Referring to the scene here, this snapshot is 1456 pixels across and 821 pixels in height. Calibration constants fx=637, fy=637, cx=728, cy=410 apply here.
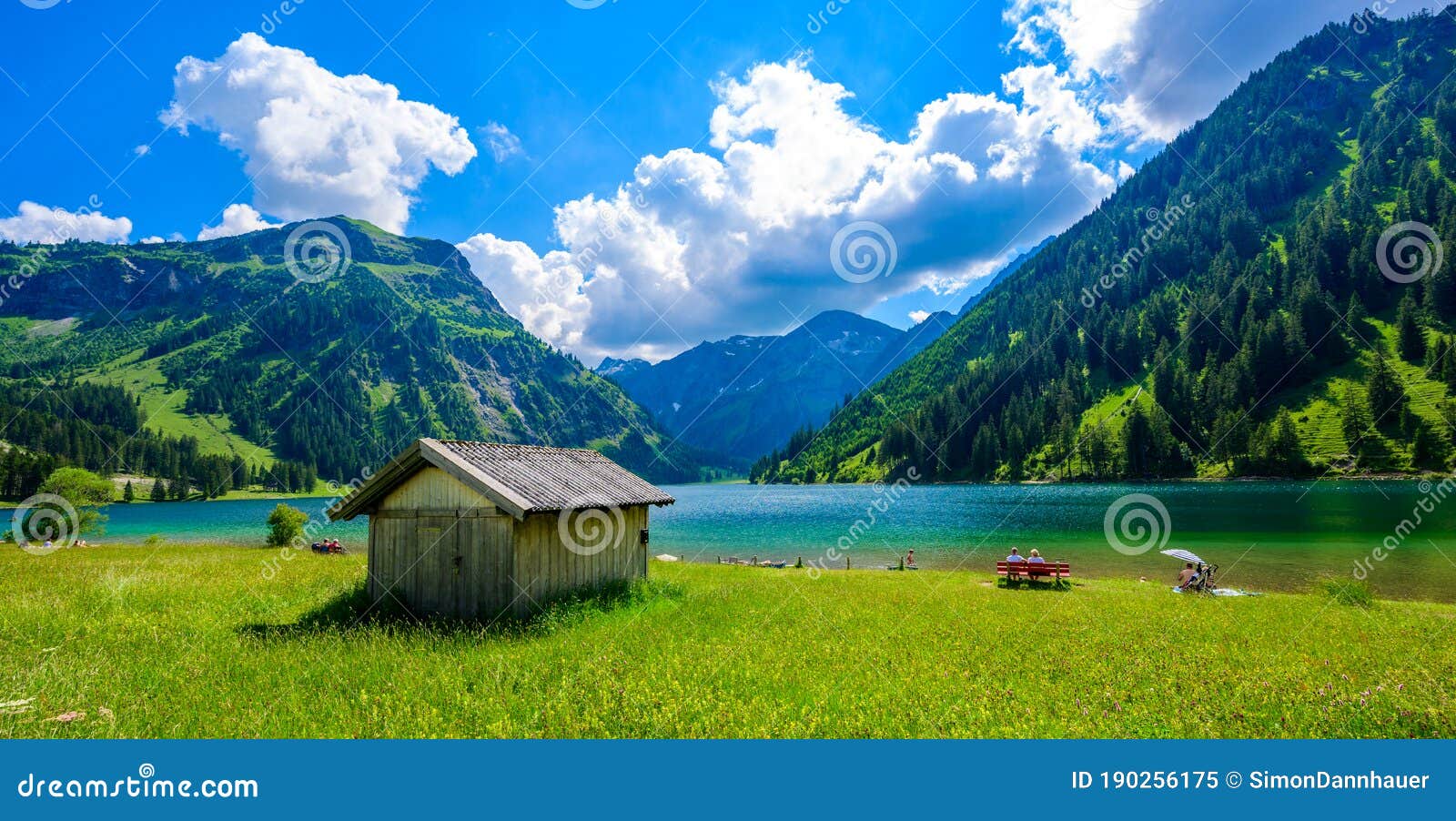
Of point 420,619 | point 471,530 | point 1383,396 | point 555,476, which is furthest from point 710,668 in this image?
point 1383,396

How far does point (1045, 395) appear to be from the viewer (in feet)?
584

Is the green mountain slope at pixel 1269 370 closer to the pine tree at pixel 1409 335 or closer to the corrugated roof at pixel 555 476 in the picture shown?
the pine tree at pixel 1409 335

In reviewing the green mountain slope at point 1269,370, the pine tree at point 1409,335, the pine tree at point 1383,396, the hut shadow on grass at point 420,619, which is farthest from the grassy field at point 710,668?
the pine tree at point 1409,335

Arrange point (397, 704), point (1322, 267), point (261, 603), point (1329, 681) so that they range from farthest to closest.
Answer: point (1322, 267), point (261, 603), point (1329, 681), point (397, 704)

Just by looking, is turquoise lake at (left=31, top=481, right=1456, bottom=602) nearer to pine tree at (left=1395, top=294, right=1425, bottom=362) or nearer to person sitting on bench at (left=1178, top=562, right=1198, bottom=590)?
person sitting on bench at (left=1178, top=562, right=1198, bottom=590)

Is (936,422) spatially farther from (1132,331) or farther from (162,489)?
(162,489)

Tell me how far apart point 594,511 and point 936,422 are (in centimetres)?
19175

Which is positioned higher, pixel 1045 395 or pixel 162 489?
pixel 1045 395

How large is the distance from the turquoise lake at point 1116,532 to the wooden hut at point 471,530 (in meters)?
29.6

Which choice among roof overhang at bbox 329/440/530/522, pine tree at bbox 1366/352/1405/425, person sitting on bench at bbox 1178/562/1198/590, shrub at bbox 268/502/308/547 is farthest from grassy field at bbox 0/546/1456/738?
pine tree at bbox 1366/352/1405/425

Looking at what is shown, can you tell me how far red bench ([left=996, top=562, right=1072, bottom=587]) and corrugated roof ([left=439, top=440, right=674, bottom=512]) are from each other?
1656 centimetres

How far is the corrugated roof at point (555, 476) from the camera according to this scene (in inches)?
669

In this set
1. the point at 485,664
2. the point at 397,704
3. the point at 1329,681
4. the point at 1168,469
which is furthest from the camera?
the point at 1168,469

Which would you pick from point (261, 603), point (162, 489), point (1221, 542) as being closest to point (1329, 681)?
point (261, 603)
